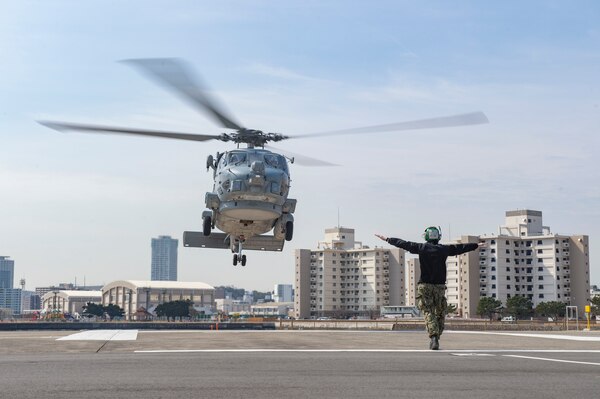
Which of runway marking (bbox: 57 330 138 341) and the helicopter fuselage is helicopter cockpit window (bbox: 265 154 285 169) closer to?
the helicopter fuselage

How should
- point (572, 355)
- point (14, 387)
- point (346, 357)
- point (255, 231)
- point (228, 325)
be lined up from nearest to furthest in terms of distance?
1. point (14, 387)
2. point (346, 357)
3. point (572, 355)
4. point (255, 231)
5. point (228, 325)

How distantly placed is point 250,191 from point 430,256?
69.1 feet

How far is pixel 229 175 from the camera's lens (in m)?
37.2

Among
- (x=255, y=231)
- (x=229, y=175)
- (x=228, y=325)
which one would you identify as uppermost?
(x=229, y=175)

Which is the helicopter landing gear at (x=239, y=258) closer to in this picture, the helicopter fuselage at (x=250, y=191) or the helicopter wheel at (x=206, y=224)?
the helicopter wheel at (x=206, y=224)

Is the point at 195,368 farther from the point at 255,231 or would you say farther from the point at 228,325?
the point at 228,325

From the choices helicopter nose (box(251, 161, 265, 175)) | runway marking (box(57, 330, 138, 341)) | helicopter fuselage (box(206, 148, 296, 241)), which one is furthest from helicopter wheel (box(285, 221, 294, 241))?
runway marking (box(57, 330, 138, 341))

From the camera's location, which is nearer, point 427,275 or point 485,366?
point 485,366

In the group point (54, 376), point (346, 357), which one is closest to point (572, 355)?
point (346, 357)

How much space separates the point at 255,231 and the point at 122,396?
31912mm

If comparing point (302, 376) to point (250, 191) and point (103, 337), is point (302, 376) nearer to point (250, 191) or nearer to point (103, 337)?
point (103, 337)

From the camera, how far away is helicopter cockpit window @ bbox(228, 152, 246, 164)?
123 feet

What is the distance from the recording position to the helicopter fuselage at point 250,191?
36.8 meters

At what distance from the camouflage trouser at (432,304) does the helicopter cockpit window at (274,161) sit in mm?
22028
